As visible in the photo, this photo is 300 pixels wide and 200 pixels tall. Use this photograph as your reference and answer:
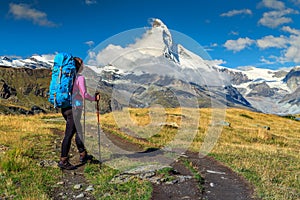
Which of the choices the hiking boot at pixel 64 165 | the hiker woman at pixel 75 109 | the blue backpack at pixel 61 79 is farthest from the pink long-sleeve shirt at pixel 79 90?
the hiking boot at pixel 64 165

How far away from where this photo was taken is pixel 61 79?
39.7 ft

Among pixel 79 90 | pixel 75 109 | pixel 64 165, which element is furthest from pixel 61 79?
pixel 64 165

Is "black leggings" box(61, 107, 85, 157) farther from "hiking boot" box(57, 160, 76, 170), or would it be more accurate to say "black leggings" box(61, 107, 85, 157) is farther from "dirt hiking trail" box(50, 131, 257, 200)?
"dirt hiking trail" box(50, 131, 257, 200)

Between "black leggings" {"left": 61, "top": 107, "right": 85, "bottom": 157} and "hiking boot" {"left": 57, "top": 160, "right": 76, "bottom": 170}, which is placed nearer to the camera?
"black leggings" {"left": 61, "top": 107, "right": 85, "bottom": 157}

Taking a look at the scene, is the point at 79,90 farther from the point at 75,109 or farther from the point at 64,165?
the point at 64,165

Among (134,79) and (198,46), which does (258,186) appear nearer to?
(198,46)

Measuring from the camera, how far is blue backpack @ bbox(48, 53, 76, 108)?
Answer: 12.1m

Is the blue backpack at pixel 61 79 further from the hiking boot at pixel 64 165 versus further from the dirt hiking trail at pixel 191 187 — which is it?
the dirt hiking trail at pixel 191 187

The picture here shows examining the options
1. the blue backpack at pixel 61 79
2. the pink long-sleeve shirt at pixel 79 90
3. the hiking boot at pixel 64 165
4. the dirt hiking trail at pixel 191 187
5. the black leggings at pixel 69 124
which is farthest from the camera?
the hiking boot at pixel 64 165

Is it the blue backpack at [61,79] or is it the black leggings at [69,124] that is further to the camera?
the black leggings at [69,124]

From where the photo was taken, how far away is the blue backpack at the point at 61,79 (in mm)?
12094

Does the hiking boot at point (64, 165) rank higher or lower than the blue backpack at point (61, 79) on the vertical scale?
lower

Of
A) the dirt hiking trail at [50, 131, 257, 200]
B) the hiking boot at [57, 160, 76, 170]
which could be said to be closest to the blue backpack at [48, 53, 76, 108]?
the hiking boot at [57, 160, 76, 170]

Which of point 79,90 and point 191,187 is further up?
point 79,90
